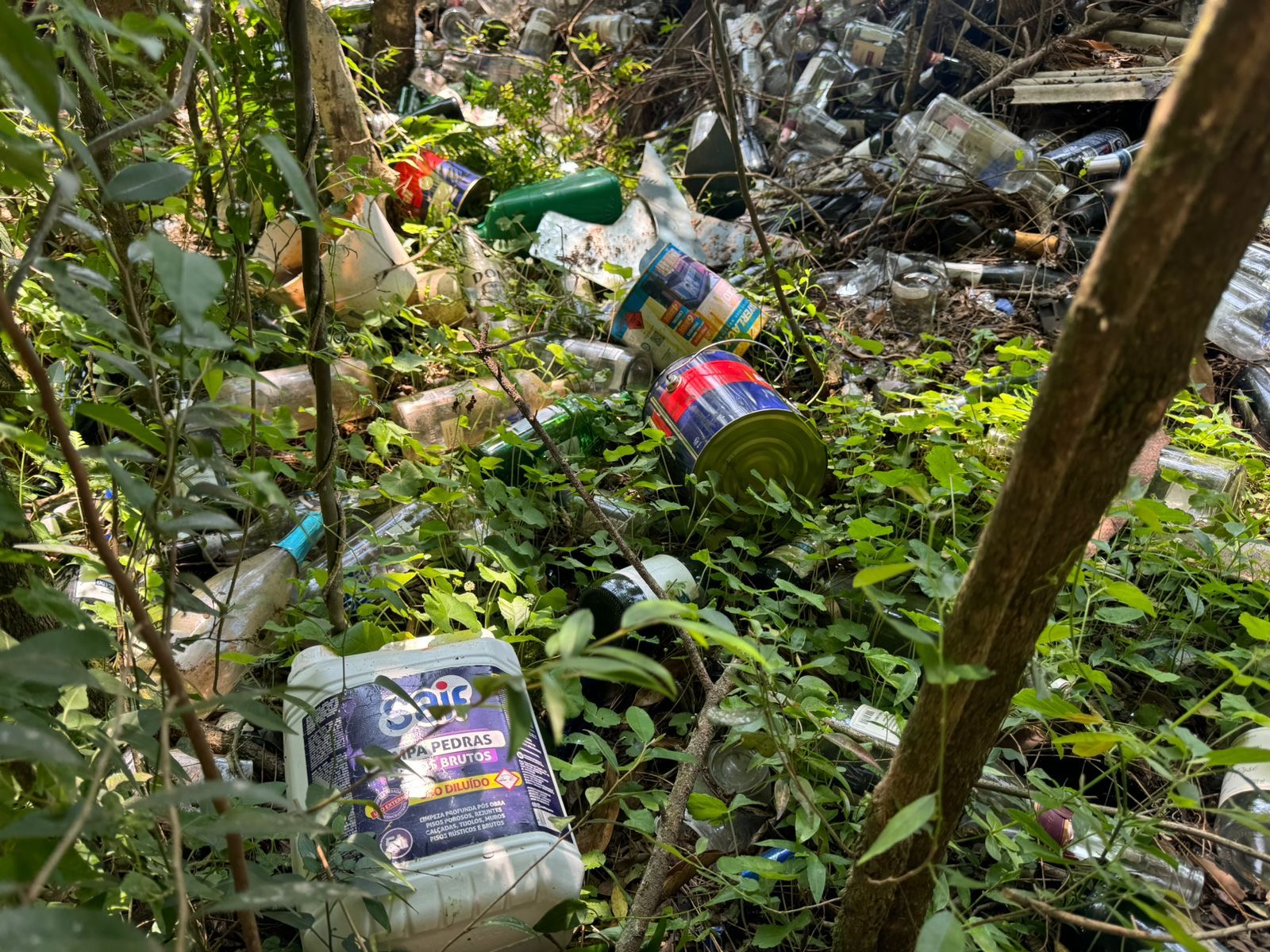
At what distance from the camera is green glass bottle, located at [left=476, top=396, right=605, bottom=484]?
1.60 m

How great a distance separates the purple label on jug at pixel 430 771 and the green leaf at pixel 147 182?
52 centimetres

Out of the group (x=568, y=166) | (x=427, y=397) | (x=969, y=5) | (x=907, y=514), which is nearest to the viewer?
(x=907, y=514)

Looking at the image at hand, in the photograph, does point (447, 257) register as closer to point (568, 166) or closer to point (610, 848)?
point (568, 166)

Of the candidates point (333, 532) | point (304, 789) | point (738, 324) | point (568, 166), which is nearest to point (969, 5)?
point (568, 166)

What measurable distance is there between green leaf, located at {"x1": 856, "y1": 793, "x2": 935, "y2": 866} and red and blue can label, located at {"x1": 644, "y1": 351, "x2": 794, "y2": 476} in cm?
100

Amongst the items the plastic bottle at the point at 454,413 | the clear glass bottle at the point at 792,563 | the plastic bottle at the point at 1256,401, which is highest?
the plastic bottle at the point at 454,413

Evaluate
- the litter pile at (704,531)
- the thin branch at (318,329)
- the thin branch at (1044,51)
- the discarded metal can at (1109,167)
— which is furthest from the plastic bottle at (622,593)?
the thin branch at (1044,51)

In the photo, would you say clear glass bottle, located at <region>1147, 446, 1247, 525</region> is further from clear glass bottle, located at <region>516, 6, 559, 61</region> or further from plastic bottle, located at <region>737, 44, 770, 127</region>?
clear glass bottle, located at <region>516, 6, 559, 61</region>

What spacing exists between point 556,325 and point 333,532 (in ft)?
3.53

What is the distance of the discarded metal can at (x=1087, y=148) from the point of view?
2693mm

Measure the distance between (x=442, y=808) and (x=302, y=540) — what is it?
0.66 metres

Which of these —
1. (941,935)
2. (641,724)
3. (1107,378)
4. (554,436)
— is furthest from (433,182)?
(941,935)

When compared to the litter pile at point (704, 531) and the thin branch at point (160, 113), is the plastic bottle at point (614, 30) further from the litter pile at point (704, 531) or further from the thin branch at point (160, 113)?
the thin branch at point (160, 113)

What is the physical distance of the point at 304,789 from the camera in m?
0.95
